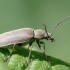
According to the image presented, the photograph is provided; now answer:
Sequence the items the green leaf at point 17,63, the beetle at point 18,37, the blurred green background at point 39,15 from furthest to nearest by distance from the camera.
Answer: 1. the blurred green background at point 39,15
2. the beetle at point 18,37
3. the green leaf at point 17,63

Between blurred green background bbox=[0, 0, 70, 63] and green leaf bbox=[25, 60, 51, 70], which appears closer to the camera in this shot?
green leaf bbox=[25, 60, 51, 70]

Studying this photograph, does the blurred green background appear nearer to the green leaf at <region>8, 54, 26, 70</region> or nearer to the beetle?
the beetle

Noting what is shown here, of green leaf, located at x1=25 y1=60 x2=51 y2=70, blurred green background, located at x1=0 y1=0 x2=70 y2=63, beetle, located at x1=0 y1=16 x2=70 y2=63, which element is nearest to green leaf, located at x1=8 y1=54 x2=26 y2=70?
green leaf, located at x1=25 y1=60 x2=51 y2=70

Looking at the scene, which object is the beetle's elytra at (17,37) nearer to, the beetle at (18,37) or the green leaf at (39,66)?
the beetle at (18,37)

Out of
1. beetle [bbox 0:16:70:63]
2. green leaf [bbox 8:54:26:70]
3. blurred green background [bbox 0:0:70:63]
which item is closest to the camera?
green leaf [bbox 8:54:26:70]

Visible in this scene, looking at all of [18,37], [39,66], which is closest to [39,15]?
[18,37]

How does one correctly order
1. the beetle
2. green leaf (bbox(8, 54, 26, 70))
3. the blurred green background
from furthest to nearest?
the blurred green background, the beetle, green leaf (bbox(8, 54, 26, 70))

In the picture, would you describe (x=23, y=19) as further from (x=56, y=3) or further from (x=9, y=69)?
(x=9, y=69)

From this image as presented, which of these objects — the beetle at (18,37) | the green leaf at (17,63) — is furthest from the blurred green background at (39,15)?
the green leaf at (17,63)

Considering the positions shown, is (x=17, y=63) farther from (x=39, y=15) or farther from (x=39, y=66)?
(x=39, y=15)
